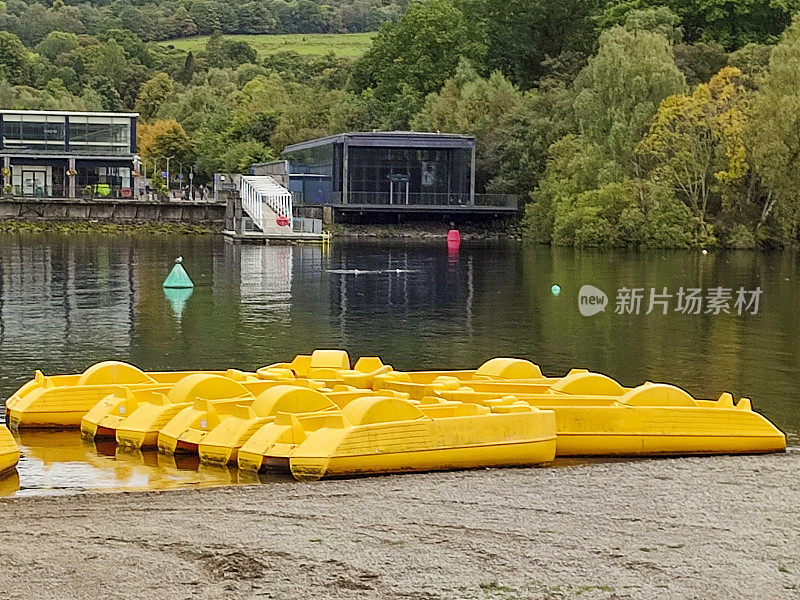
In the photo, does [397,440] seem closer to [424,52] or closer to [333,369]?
[333,369]

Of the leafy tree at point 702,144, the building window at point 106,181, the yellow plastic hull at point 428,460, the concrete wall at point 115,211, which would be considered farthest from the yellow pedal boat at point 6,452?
the building window at point 106,181

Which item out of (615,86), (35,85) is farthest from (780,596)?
(35,85)

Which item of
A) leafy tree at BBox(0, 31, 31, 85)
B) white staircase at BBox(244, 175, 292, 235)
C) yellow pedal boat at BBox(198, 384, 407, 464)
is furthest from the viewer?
leafy tree at BBox(0, 31, 31, 85)

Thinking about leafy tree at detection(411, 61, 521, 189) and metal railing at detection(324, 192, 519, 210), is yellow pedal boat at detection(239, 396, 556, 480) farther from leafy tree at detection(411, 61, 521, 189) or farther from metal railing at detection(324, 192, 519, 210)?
leafy tree at detection(411, 61, 521, 189)

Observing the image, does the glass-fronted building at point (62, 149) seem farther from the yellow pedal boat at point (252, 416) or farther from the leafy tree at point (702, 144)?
the yellow pedal boat at point (252, 416)

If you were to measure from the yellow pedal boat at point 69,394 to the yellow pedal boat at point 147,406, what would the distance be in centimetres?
43

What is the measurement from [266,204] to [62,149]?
27.7 m

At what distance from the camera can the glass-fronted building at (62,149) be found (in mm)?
116250

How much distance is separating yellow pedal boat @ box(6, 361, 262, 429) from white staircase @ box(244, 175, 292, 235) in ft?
241

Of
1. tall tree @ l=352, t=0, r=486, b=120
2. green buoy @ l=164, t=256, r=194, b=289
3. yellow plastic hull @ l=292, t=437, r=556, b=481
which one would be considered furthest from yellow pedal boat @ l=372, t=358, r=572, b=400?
tall tree @ l=352, t=0, r=486, b=120

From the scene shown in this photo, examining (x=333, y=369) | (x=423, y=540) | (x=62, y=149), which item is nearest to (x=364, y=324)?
(x=333, y=369)

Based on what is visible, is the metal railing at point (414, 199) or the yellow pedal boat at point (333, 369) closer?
the yellow pedal boat at point (333, 369)

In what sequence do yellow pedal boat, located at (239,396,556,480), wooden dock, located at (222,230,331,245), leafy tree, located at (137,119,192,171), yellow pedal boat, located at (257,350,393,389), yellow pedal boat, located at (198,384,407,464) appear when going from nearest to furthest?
yellow pedal boat, located at (239,396,556,480), yellow pedal boat, located at (198,384,407,464), yellow pedal boat, located at (257,350,393,389), wooden dock, located at (222,230,331,245), leafy tree, located at (137,119,192,171)

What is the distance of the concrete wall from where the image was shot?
4170 inches
